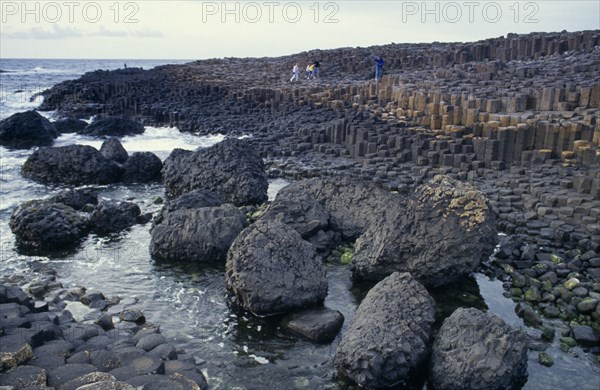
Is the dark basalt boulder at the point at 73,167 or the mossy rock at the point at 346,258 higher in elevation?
the dark basalt boulder at the point at 73,167

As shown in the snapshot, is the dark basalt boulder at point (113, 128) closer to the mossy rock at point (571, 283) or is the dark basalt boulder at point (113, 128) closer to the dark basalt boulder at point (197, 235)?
the dark basalt boulder at point (197, 235)

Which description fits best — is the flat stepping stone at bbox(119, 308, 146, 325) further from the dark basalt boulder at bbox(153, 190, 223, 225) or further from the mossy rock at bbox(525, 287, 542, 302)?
the mossy rock at bbox(525, 287, 542, 302)

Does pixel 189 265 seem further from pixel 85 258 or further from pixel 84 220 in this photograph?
pixel 84 220

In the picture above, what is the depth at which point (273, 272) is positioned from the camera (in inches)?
289

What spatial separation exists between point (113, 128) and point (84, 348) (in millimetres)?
19004

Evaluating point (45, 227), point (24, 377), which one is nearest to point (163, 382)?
point (24, 377)

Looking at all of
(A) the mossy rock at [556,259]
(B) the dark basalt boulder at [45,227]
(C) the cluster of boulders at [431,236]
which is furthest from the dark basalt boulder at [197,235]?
(A) the mossy rock at [556,259]

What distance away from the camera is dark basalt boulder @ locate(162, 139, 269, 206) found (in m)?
12.0

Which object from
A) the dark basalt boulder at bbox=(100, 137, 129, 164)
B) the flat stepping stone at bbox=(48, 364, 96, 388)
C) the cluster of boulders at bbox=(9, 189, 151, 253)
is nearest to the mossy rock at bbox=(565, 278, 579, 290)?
the flat stepping stone at bbox=(48, 364, 96, 388)

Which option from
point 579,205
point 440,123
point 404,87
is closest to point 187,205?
point 579,205

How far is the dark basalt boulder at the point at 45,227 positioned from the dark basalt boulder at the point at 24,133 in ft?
36.1

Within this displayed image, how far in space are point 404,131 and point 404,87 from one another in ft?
16.5

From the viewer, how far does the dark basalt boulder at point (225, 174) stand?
12016 millimetres

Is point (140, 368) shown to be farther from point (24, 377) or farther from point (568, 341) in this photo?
point (568, 341)
